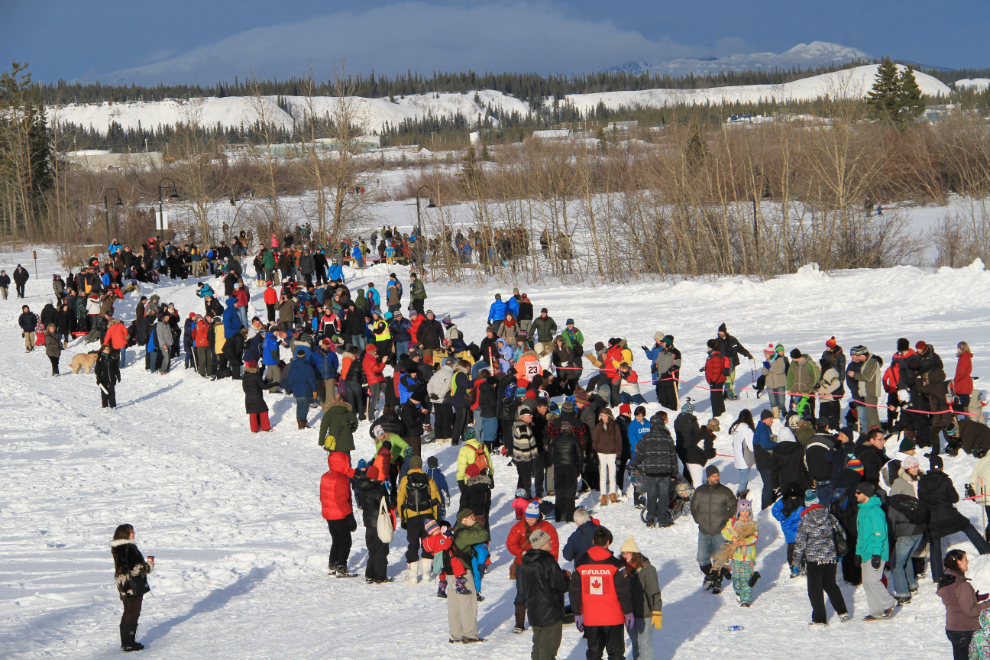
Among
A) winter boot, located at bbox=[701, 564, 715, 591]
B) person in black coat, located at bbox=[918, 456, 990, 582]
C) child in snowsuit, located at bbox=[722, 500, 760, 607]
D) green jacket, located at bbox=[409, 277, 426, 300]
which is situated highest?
A: green jacket, located at bbox=[409, 277, 426, 300]

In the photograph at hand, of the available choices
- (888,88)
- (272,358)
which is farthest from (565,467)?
(888,88)

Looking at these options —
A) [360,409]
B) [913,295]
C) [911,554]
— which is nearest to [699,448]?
[911,554]

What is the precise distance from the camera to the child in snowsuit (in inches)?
330

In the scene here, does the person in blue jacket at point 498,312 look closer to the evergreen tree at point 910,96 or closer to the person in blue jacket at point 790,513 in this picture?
the person in blue jacket at point 790,513

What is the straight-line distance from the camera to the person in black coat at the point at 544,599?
675 centimetres

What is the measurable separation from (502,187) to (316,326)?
21459 millimetres

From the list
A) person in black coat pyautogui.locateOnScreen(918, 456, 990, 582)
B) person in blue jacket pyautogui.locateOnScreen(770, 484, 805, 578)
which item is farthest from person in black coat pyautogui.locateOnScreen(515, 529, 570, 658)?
person in black coat pyautogui.locateOnScreen(918, 456, 990, 582)

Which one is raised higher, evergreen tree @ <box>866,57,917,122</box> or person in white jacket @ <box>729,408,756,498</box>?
evergreen tree @ <box>866,57,917,122</box>

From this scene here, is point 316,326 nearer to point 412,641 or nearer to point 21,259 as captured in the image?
point 412,641

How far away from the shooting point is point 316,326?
831 inches

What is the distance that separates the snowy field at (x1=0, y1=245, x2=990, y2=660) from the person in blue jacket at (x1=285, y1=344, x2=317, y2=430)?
420mm

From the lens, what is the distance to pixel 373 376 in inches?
620

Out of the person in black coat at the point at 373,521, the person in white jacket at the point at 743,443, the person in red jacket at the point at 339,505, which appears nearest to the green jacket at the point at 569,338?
the person in white jacket at the point at 743,443

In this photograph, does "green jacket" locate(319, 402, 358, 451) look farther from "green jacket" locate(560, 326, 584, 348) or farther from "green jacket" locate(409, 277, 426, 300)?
"green jacket" locate(409, 277, 426, 300)
